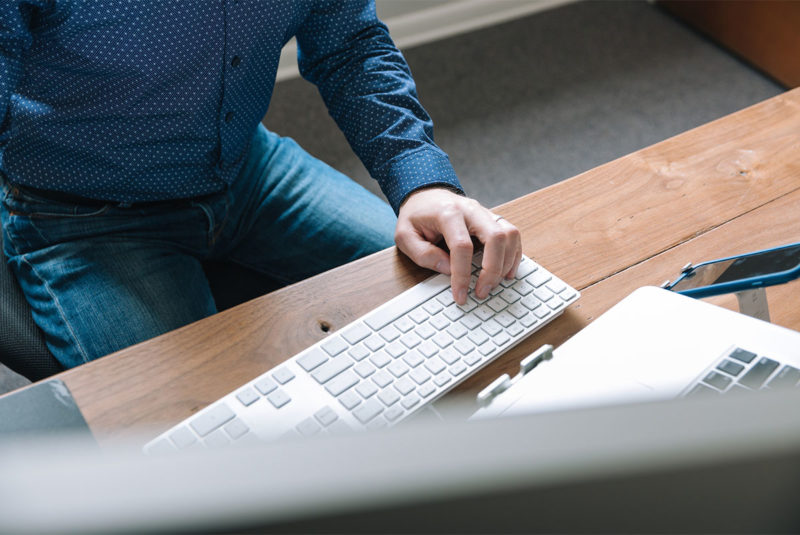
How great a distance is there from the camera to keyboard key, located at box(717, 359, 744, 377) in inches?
20.6

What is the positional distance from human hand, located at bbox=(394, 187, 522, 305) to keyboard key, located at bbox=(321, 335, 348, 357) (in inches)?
5.0

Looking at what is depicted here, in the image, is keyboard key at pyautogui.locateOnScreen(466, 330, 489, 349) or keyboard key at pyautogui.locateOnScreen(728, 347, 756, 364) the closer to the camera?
keyboard key at pyautogui.locateOnScreen(728, 347, 756, 364)

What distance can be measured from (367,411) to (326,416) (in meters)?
0.03

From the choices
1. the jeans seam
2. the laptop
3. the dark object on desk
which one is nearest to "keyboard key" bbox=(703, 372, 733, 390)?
the laptop

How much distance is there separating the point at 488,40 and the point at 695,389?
81.2 inches

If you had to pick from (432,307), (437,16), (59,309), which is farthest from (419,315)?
(437,16)

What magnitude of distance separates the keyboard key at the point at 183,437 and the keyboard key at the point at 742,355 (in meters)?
0.43

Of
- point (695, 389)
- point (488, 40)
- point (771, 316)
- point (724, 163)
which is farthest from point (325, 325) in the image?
point (488, 40)

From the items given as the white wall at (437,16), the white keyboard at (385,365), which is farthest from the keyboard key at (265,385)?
the white wall at (437,16)

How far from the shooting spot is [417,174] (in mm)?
825

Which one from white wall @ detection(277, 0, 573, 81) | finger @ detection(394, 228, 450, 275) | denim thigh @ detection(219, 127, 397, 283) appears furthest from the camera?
white wall @ detection(277, 0, 573, 81)

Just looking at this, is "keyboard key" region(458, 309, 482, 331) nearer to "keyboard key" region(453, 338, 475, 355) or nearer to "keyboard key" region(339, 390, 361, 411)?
"keyboard key" region(453, 338, 475, 355)

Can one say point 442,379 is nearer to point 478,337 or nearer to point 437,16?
point 478,337

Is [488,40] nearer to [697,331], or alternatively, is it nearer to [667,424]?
[697,331]
